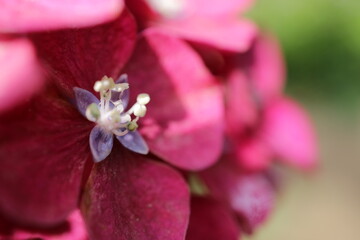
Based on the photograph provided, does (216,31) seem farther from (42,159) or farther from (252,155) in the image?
(42,159)

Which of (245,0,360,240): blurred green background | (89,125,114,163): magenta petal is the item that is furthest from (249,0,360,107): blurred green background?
(89,125,114,163): magenta petal

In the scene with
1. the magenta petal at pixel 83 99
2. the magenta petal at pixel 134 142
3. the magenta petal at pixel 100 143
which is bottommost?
the magenta petal at pixel 134 142

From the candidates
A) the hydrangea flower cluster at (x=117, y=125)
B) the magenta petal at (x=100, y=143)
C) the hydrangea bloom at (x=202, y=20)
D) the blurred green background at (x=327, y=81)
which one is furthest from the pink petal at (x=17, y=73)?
the blurred green background at (x=327, y=81)

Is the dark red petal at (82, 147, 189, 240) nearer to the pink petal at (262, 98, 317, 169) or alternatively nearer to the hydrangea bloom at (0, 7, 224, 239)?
the hydrangea bloom at (0, 7, 224, 239)

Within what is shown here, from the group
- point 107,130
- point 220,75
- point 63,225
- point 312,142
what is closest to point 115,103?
point 107,130

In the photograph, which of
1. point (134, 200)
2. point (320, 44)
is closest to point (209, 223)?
point (134, 200)

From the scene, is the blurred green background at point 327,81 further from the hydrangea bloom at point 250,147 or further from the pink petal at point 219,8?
the pink petal at point 219,8

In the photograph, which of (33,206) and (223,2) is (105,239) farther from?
(223,2)
